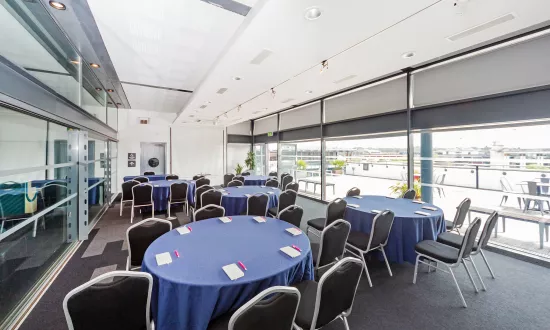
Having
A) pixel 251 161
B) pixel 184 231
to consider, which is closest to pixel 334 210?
pixel 184 231

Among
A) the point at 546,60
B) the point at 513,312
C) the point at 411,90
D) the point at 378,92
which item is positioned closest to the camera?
the point at 513,312

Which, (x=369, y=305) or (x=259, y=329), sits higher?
(x=259, y=329)

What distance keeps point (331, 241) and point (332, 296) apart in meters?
0.93

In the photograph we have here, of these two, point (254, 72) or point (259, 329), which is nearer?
point (259, 329)

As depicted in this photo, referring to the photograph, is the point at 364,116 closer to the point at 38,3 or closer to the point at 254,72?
the point at 254,72

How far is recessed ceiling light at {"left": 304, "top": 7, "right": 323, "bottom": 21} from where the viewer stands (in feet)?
7.59

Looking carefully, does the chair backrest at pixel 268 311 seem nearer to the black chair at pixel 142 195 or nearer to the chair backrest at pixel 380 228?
the chair backrest at pixel 380 228

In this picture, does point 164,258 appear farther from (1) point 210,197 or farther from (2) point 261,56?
(2) point 261,56

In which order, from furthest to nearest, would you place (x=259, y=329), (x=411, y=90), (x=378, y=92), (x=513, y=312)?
(x=378, y=92) < (x=411, y=90) < (x=513, y=312) < (x=259, y=329)

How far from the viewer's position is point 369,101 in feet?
19.3

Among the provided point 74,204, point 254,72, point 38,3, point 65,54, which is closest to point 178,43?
point 254,72

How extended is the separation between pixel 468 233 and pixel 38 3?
5862 millimetres

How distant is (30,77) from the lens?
2.53m

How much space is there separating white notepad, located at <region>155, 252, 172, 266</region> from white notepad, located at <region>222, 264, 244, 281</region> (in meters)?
0.50
